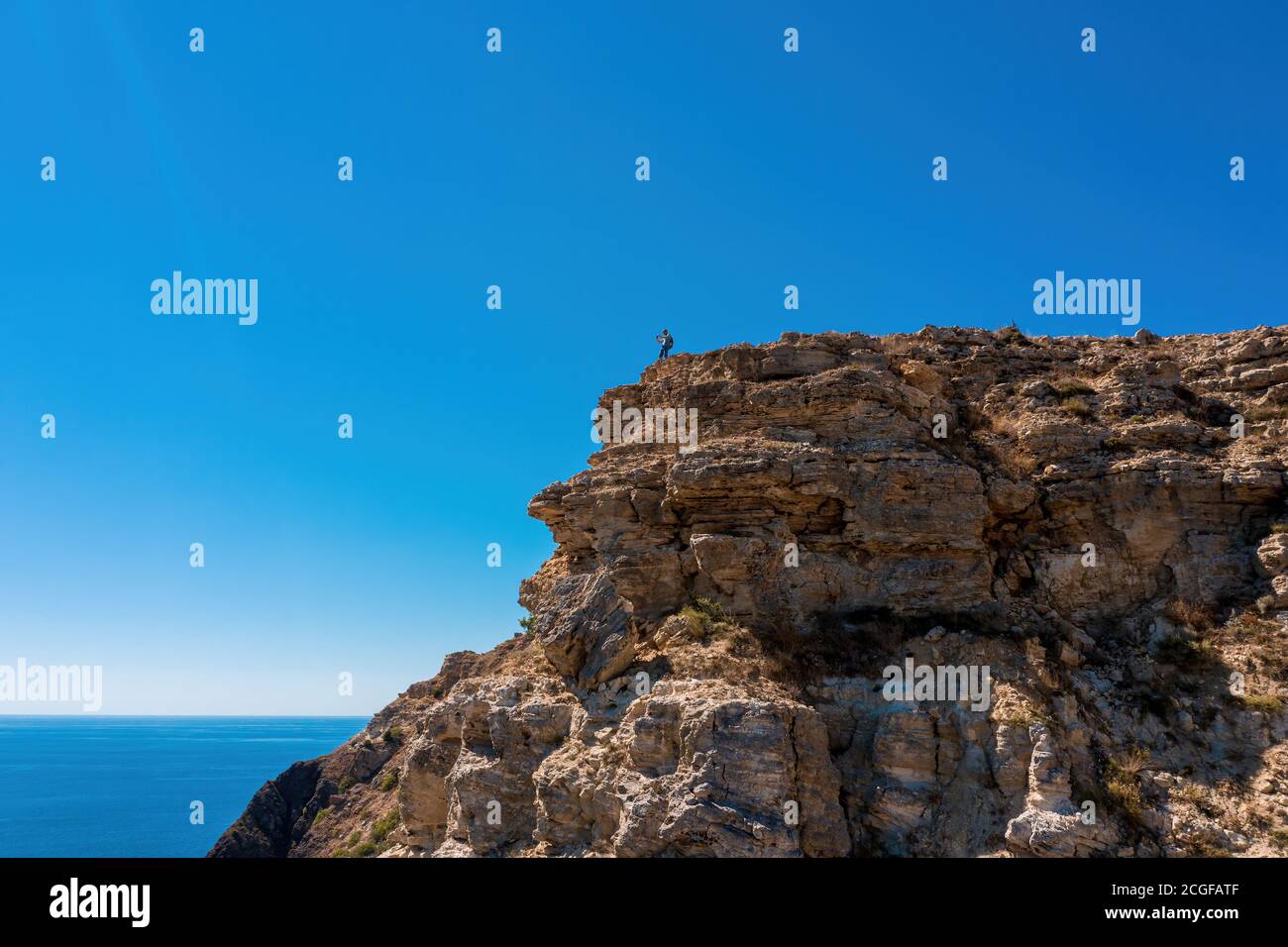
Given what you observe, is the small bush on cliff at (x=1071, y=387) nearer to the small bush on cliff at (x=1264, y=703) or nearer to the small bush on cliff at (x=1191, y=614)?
the small bush on cliff at (x=1191, y=614)

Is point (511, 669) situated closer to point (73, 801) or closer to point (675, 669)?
point (675, 669)

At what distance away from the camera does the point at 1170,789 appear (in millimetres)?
14992

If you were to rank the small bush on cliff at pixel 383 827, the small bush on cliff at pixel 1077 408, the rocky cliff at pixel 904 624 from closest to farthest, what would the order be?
the rocky cliff at pixel 904 624
the small bush on cliff at pixel 1077 408
the small bush on cliff at pixel 383 827

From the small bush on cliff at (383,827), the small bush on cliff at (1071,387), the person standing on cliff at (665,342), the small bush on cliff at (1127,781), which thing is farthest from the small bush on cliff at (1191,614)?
the small bush on cliff at (383,827)

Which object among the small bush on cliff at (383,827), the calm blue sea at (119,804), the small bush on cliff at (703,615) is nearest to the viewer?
the small bush on cliff at (703,615)

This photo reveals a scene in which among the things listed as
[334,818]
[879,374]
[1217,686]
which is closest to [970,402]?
[879,374]

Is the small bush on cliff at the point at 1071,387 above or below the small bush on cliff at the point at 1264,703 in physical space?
above

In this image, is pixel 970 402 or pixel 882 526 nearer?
pixel 882 526

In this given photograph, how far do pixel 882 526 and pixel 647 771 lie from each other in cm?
930

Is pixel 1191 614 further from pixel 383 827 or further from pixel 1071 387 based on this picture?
pixel 383 827

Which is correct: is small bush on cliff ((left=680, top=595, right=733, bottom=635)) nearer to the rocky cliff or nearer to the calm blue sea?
the rocky cliff

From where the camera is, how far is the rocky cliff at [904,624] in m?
14.9

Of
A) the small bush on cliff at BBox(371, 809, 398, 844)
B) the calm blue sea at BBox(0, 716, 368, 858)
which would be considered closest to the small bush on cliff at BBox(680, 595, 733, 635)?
the small bush on cliff at BBox(371, 809, 398, 844)

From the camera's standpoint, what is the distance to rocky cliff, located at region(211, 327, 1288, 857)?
586 inches
